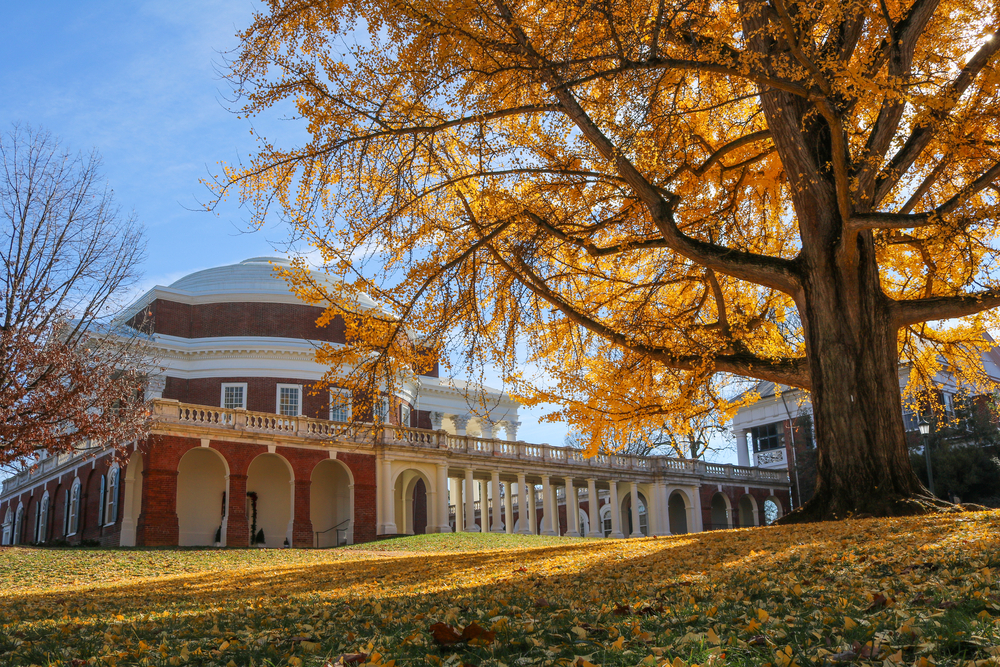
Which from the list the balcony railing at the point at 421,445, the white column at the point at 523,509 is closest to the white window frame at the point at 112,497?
the balcony railing at the point at 421,445

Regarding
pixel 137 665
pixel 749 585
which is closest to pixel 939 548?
pixel 749 585

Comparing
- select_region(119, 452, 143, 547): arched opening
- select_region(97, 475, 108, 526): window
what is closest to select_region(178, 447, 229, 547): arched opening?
select_region(119, 452, 143, 547): arched opening

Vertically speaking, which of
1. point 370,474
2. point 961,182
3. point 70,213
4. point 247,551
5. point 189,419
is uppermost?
point 70,213

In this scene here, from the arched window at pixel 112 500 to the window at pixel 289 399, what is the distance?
8.66 metres

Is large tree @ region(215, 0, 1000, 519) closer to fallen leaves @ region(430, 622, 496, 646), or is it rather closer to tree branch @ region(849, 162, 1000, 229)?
tree branch @ region(849, 162, 1000, 229)

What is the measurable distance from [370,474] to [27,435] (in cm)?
1881

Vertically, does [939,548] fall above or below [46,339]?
below

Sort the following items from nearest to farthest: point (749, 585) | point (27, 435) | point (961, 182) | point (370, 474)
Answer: point (749, 585) → point (961, 182) → point (27, 435) → point (370, 474)

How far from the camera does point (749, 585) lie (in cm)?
526

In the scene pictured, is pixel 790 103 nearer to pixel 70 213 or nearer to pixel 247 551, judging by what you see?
pixel 70 213

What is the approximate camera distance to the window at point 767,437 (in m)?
52.6

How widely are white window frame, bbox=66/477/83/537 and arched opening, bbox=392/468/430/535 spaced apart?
46.0ft

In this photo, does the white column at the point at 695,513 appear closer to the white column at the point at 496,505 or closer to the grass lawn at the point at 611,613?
the white column at the point at 496,505

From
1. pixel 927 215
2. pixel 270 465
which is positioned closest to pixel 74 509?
pixel 270 465
